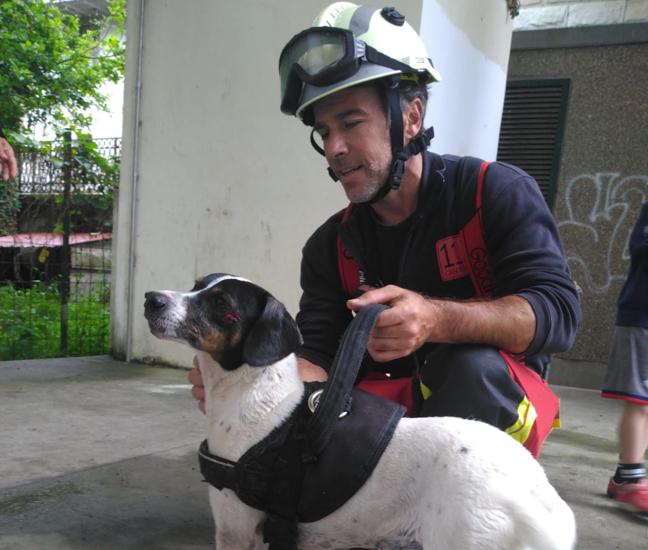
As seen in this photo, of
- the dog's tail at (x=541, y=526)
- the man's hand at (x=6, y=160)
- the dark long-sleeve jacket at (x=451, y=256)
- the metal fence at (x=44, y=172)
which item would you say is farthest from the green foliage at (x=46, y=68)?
the dog's tail at (x=541, y=526)

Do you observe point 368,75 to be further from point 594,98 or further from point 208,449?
point 594,98

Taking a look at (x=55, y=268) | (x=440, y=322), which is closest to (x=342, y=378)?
(x=440, y=322)

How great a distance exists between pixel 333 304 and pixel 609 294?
174 inches

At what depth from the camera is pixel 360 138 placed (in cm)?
205

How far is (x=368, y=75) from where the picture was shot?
202 cm

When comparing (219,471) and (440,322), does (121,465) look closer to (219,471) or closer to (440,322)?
(219,471)

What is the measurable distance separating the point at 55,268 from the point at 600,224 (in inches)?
229

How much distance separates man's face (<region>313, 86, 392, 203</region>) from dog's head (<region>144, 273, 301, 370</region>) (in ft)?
1.71

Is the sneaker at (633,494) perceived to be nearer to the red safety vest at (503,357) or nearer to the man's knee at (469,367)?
the red safety vest at (503,357)

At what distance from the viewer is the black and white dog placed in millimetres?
1474

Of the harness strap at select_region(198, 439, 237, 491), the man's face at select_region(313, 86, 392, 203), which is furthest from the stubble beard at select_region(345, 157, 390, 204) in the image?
the harness strap at select_region(198, 439, 237, 491)

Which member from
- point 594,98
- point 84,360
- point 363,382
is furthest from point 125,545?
point 594,98

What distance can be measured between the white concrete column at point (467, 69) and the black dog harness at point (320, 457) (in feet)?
9.13

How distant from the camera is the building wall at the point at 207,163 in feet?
15.3
